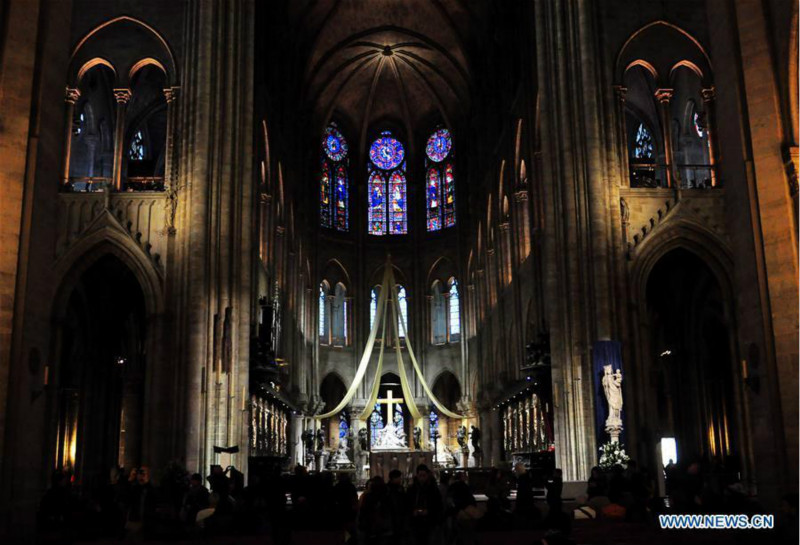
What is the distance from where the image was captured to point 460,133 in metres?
48.9

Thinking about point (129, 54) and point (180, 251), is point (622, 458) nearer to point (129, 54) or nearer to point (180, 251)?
point (180, 251)

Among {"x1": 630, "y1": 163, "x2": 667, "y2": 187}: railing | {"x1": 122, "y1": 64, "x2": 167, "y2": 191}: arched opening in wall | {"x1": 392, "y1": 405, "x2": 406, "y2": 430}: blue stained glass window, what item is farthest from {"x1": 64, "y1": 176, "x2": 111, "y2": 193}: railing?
{"x1": 392, "y1": 405, "x2": 406, "y2": 430}: blue stained glass window

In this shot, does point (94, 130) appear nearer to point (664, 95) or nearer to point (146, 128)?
point (146, 128)

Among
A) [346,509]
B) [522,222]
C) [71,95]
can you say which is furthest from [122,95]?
[346,509]

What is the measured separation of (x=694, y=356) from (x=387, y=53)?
78.2ft

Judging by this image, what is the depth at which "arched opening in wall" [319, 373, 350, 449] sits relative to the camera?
1874 inches

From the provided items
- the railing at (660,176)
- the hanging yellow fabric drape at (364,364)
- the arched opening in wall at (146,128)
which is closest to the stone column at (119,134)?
the arched opening in wall at (146,128)

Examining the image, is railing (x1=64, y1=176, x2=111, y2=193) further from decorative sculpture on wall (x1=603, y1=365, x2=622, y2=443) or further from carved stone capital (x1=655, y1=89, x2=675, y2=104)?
carved stone capital (x1=655, y1=89, x2=675, y2=104)

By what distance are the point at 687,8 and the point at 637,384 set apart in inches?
444

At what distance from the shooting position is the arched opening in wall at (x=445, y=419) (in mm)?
47094

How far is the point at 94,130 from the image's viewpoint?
29516 millimetres

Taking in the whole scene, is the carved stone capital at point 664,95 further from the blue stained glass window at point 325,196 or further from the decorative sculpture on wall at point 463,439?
the blue stained glass window at point 325,196

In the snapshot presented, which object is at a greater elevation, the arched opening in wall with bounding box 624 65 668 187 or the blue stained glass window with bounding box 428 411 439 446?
the arched opening in wall with bounding box 624 65 668 187

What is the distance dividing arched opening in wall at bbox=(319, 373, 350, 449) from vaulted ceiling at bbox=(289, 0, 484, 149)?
1456 centimetres
